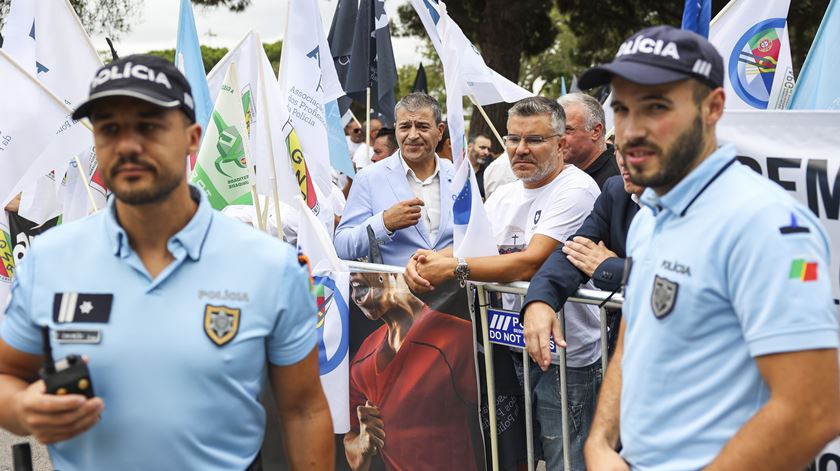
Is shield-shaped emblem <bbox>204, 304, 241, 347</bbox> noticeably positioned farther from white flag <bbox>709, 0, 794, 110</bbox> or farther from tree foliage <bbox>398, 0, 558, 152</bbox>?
tree foliage <bbox>398, 0, 558, 152</bbox>

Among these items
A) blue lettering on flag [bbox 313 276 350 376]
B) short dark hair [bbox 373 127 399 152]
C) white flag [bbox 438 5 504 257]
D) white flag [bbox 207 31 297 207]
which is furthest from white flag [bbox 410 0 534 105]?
short dark hair [bbox 373 127 399 152]

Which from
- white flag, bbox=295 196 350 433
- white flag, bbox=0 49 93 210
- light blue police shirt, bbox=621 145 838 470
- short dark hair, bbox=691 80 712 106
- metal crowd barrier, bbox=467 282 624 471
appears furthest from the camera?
white flag, bbox=0 49 93 210

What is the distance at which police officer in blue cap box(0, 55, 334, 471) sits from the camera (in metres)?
2.39

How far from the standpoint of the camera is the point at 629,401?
8.17 feet

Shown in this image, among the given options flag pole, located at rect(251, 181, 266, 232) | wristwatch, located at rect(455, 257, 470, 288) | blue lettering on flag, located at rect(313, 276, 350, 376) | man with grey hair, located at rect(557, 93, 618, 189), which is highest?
man with grey hair, located at rect(557, 93, 618, 189)

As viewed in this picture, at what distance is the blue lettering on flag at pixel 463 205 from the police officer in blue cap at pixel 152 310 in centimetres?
222

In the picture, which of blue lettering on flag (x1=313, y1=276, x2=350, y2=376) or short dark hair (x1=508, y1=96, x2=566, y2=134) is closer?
blue lettering on flag (x1=313, y1=276, x2=350, y2=376)

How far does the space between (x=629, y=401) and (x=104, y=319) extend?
1.35 meters

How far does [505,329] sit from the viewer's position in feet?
14.8

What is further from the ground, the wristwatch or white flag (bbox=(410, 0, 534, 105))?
white flag (bbox=(410, 0, 534, 105))

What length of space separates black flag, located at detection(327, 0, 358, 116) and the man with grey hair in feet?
10.2

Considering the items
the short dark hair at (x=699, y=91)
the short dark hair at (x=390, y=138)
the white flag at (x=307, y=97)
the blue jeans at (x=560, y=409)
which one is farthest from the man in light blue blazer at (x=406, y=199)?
the short dark hair at (x=390, y=138)

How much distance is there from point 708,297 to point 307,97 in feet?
13.3

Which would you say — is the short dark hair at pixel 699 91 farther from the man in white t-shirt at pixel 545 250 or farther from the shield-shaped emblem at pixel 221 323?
the man in white t-shirt at pixel 545 250
